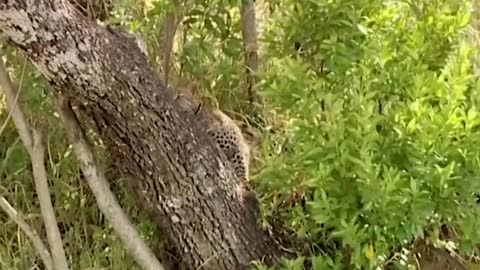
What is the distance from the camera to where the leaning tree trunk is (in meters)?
2.44

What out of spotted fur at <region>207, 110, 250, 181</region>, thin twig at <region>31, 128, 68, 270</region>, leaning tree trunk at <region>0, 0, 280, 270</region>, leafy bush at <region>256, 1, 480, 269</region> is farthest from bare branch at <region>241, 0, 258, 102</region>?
thin twig at <region>31, 128, 68, 270</region>

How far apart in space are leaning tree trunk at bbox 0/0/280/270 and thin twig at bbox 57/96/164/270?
0.26ft

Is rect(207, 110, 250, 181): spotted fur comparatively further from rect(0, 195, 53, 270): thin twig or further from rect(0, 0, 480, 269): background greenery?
rect(0, 195, 53, 270): thin twig

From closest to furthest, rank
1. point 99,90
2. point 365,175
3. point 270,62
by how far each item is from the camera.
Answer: point 365,175 < point 99,90 < point 270,62

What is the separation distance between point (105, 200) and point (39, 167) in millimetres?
218

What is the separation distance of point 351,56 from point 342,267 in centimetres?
54

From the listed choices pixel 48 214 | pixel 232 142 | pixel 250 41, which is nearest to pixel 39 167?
pixel 48 214

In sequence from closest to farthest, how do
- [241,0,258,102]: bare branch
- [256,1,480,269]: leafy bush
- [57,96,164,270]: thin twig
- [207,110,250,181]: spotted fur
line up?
[256,1,480,269]: leafy bush, [57,96,164,270]: thin twig, [207,110,250,181]: spotted fur, [241,0,258,102]: bare branch

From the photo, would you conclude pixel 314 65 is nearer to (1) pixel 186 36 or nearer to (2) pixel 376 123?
(2) pixel 376 123

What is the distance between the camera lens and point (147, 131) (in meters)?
2.62

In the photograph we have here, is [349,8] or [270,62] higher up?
[349,8]

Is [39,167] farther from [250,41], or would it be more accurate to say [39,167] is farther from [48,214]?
[250,41]

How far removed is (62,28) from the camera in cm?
244

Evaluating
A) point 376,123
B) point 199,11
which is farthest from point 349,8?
point 199,11
